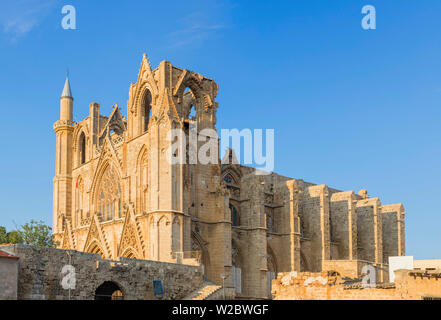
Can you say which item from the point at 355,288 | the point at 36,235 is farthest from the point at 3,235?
the point at 355,288

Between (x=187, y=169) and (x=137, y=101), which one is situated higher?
(x=137, y=101)

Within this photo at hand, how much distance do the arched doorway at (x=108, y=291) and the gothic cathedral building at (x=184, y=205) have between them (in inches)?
192

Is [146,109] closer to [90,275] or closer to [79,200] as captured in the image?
[79,200]

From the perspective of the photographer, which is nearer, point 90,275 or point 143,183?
point 90,275

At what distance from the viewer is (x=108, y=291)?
27.4m

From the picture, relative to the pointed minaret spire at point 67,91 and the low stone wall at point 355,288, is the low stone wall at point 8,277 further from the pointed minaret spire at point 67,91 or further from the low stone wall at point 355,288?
the pointed minaret spire at point 67,91

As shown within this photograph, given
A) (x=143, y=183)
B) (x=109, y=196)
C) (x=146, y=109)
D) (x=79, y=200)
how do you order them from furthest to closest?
(x=79, y=200) → (x=109, y=196) → (x=146, y=109) → (x=143, y=183)

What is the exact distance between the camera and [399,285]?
22.6 meters

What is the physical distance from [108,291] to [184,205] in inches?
330

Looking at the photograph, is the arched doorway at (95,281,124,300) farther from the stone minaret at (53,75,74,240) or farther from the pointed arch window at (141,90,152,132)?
the stone minaret at (53,75,74,240)
